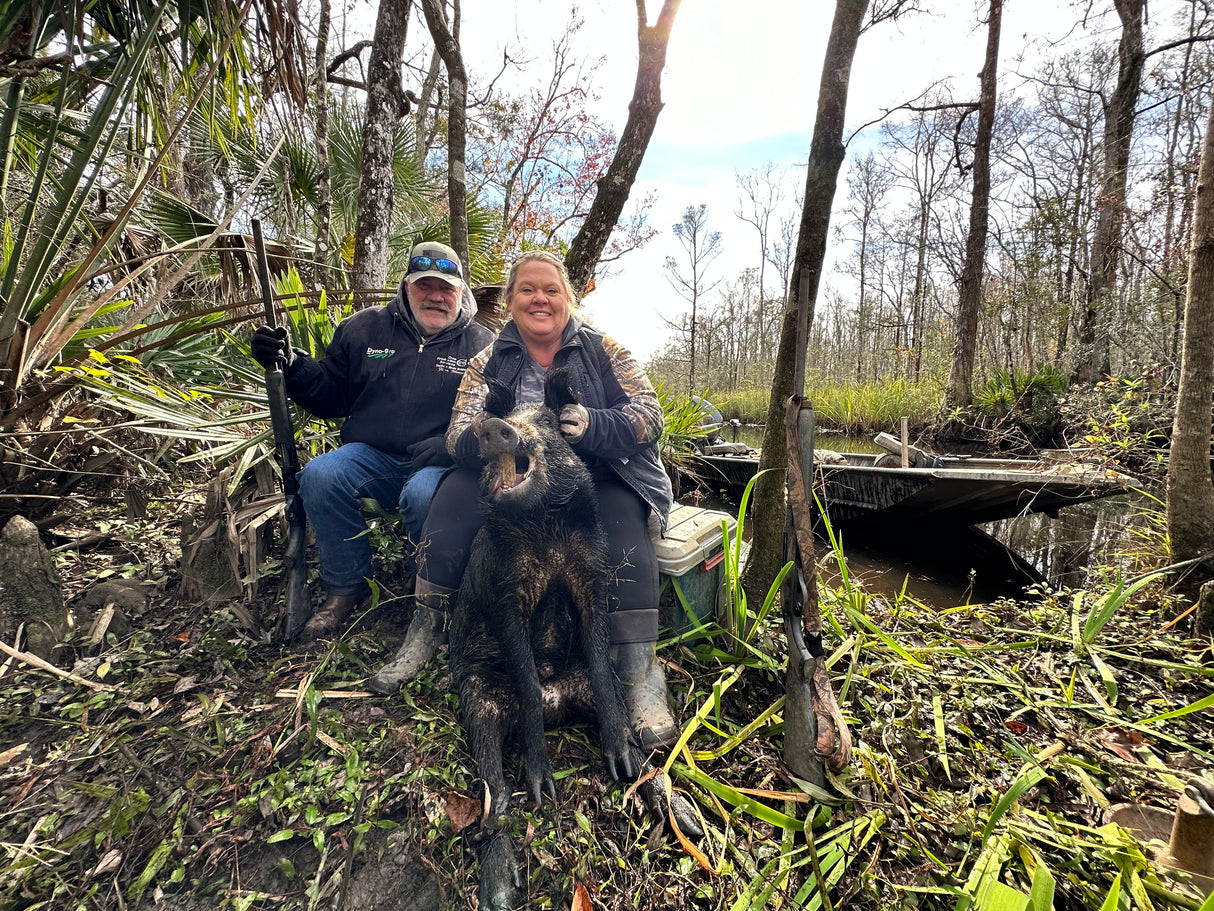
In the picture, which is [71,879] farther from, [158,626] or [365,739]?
[158,626]

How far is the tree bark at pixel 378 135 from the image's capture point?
448 centimetres

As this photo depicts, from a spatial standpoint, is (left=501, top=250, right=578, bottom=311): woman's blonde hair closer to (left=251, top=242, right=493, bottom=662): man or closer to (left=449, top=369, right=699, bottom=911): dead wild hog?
(left=251, top=242, right=493, bottom=662): man

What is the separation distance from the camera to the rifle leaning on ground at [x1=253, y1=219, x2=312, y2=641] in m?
2.49

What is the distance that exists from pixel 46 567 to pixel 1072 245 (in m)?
15.3

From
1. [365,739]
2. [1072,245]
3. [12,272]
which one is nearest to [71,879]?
[365,739]

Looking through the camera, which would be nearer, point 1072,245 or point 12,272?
point 12,272

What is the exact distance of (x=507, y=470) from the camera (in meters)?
1.78

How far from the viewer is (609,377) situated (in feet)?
8.04

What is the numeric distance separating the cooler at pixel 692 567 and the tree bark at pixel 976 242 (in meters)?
10.9

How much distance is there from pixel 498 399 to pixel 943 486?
5.57 m

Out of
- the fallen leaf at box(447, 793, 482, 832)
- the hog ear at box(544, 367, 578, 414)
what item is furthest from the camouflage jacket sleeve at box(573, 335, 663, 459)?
the fallen leaf at box(447, 793, 482, 832)

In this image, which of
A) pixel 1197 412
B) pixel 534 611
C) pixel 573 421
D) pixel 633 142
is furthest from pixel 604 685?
pixel 633 142

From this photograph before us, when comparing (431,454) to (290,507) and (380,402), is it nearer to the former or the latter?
(380,402)

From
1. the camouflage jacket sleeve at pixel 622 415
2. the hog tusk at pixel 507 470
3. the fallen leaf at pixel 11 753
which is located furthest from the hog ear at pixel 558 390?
the fallen leaf at pixel 11 753
